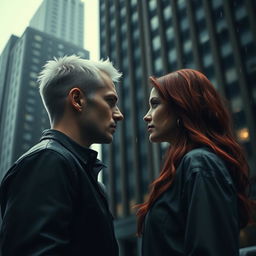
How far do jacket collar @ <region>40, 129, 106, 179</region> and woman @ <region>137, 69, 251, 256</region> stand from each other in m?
0.53

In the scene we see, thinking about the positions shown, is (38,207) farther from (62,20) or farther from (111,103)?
(62,20)

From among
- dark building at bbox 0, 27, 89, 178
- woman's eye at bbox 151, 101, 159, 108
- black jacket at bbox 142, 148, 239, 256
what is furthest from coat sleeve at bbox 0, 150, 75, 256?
dark building at bbox 0, 27, 89, 178

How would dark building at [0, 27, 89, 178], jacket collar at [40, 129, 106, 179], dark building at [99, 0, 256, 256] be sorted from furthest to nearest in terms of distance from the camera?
dark building at [0, 27, 89, 178] < dark building at [99, 0, 256, 256] < jacket collar at [40, 129, 106, 179]

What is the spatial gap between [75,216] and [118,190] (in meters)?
46.6

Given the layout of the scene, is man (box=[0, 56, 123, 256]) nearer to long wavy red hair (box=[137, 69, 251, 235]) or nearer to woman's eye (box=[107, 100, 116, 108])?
woman's eye (box=[107, 100, 116, 108])

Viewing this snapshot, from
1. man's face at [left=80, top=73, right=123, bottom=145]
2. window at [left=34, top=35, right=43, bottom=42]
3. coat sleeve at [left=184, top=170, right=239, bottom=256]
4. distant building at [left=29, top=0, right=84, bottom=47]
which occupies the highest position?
distant building at [left=29, top=0, right=84, bottom=47]

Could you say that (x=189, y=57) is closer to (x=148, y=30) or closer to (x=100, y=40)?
(x=148, y=30)

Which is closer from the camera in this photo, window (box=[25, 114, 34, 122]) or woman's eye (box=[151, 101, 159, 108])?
woman's eye (box=[151, 101, 159, 108])

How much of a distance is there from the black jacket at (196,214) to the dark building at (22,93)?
3365 inches

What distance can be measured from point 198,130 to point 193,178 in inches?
23.2

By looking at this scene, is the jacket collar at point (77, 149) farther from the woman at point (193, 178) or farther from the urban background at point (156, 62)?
the urban background at point (156, 62)

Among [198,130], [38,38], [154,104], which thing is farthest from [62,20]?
[198,130]

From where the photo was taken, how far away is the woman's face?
107 inches

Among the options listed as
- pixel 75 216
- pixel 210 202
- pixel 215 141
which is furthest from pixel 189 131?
pixel 75 216
